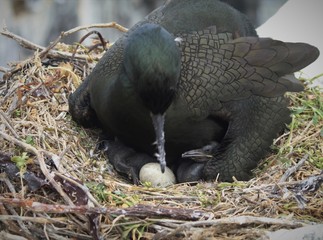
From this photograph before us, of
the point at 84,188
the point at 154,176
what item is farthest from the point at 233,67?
the point at 84,188

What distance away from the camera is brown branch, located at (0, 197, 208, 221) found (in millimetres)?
3328

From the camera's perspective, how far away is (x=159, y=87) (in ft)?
12.1

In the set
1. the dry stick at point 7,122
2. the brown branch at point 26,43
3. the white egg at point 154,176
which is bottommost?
the white egg at point 154,176

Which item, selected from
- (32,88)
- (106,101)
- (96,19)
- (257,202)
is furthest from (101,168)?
(96,19)

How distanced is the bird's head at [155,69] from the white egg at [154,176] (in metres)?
0.36

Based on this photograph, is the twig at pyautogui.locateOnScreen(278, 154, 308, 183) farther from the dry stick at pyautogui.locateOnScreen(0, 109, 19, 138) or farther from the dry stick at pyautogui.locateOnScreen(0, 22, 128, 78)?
the dry stick at pyautogui.locateOnScreen(0, 22, 128, 78)

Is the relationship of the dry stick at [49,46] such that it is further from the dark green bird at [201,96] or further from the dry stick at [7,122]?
the dry stick at [7,122]

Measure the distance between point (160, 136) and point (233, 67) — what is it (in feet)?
1.95

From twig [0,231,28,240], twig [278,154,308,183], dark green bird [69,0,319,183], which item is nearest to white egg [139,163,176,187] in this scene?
dark green bird [69,0,319,183]

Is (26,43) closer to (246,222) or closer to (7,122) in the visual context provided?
(7,122)

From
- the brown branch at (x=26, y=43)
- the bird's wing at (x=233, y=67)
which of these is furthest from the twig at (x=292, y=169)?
the brown branch at (x=26, y=43)

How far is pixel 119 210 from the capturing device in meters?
3.37

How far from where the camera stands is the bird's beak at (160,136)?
147 inches

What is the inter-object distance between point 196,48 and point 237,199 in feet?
2.80
